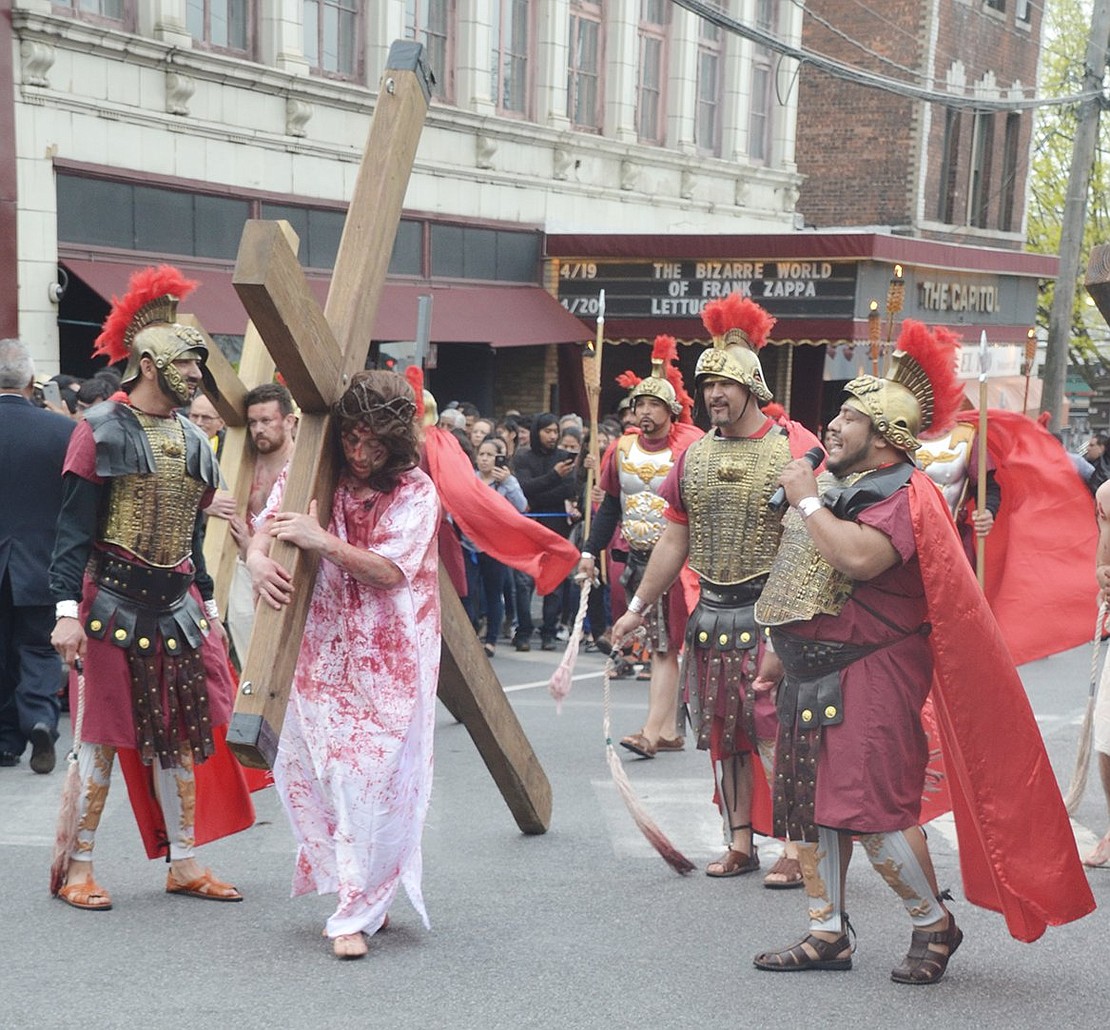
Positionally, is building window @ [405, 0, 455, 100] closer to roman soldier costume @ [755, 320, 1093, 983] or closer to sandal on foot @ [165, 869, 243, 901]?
sandal on foot @ [165, 869, 243, 901]

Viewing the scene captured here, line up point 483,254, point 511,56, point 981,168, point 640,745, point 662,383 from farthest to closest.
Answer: point 981,168 → point 511,56 → point 483,254 → point 662,383 → point 640,745

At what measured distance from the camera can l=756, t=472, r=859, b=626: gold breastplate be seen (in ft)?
16.0

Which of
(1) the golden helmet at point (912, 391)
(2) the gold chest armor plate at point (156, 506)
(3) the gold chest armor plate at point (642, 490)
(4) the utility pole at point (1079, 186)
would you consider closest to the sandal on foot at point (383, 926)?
(2) the gold chest armor plate at point (156, 506)

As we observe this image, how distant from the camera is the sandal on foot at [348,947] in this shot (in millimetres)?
5004

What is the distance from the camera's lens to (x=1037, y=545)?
25.3 ft

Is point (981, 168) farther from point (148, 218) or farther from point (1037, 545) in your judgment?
point (1037, 545)

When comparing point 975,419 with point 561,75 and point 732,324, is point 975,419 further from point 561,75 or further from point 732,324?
point 561,75

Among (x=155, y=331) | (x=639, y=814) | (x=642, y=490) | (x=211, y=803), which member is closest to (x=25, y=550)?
(x=211, y=803)

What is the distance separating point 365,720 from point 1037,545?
392cm

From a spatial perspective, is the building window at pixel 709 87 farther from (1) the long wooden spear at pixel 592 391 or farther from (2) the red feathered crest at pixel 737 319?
(2) the red feathered crest at pixel 737 319

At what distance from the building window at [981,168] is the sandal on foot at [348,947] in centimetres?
2686

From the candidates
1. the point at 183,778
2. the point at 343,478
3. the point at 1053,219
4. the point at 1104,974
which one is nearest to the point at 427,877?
the point at 183,778

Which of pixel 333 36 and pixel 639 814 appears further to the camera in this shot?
pixel 333 36

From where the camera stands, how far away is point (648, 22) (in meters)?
21.7
